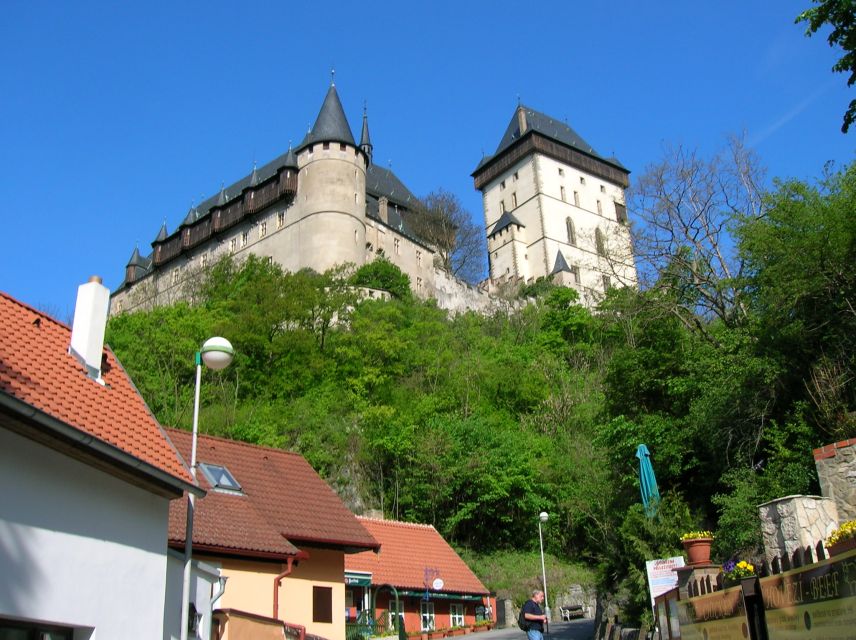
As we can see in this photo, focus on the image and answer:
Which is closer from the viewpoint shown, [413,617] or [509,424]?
[413,617]

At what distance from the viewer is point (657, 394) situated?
23812 mm

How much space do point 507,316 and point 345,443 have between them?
32133 mm

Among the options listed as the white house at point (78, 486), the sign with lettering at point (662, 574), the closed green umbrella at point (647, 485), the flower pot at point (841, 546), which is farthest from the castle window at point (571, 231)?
the flower pot at point (841, 546)

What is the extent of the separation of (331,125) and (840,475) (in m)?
53.8

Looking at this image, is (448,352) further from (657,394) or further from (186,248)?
(186,248)

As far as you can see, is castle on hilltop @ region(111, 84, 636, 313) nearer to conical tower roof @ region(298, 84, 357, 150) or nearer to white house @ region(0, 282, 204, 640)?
conical tower roof @ region(298, 84, 357, 150)

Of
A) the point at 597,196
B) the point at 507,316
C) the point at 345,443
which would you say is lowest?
the point at 345,443

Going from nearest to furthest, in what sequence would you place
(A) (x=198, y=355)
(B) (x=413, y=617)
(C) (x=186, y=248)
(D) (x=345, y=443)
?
(A) (x=198, y=355), (B) (x=413, y=617), (D) (x=345, y=443), (C) (x=186, y=248)

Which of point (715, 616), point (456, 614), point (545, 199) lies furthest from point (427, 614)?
point (545, 199)

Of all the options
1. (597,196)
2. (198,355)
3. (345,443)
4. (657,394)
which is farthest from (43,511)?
(597,196)

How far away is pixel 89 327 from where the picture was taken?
9.43 metres

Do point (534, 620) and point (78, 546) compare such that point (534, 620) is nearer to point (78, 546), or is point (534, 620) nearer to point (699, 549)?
point (699, 549)

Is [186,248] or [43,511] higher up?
[186,248]

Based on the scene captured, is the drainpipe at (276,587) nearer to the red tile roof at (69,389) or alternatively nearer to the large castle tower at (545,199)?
the red tile roof at (69,389)
